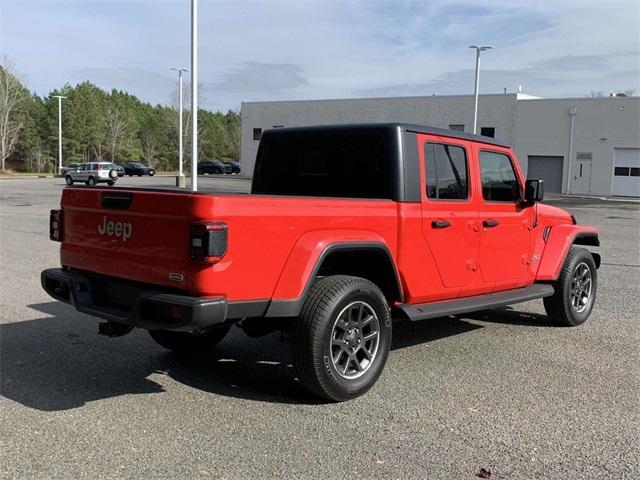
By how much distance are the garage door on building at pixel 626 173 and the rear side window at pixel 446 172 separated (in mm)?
40571

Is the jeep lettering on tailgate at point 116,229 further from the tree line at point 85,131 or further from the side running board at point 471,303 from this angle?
the tree line at point 85,131

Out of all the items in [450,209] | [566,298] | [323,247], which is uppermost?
[450,209]

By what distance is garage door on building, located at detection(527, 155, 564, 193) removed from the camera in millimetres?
44312

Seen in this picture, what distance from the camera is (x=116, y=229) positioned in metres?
4.51

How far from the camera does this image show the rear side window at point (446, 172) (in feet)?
17.8

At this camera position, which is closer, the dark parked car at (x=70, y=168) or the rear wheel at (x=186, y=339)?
the rear wheel at (x=186, y=339)

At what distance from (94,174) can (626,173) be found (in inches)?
1418

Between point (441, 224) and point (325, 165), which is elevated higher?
point (325, 165)

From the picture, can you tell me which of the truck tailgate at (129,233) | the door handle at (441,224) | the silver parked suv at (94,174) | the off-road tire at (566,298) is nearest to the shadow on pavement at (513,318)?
the off-road tire at (566,298)

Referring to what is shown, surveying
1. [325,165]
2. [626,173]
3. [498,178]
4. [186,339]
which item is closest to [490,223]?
[498,178]

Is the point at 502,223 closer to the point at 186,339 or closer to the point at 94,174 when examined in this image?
the point at 186,339

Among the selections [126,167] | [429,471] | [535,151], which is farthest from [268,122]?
[429,471]

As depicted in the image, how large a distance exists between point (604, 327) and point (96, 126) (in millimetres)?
82393

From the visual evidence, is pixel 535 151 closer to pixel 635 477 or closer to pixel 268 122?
pixel 268 122
